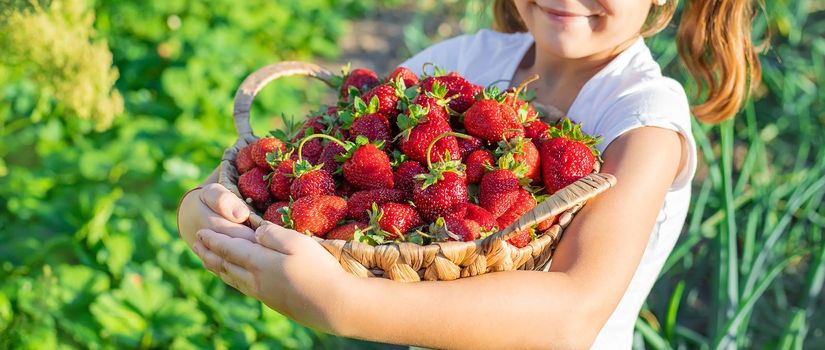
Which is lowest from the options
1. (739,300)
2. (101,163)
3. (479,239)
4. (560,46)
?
(739,300)

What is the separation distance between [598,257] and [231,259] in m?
0.54

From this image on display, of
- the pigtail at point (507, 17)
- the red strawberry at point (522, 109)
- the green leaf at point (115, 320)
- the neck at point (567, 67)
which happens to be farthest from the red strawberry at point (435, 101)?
the green leaf at point (115, 320)

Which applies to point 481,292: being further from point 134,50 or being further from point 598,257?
point 134,50

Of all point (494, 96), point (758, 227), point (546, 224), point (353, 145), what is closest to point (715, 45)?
point (494, 96)

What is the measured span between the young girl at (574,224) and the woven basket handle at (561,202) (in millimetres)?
83

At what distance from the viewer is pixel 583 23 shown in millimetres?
1544

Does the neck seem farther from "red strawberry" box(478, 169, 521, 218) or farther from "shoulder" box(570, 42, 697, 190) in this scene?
"red strawberry" box(478, 169, 521, 218)

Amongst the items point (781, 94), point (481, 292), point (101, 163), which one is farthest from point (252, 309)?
point (781, 94)

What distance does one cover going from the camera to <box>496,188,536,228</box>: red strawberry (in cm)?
129

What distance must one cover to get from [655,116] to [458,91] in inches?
13.2

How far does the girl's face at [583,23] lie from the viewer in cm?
152

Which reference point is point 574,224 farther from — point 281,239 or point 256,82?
point 256,82

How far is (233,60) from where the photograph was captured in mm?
3547

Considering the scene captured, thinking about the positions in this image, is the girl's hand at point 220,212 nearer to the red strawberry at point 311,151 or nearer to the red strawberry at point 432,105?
the red strawberry at point 311,151
